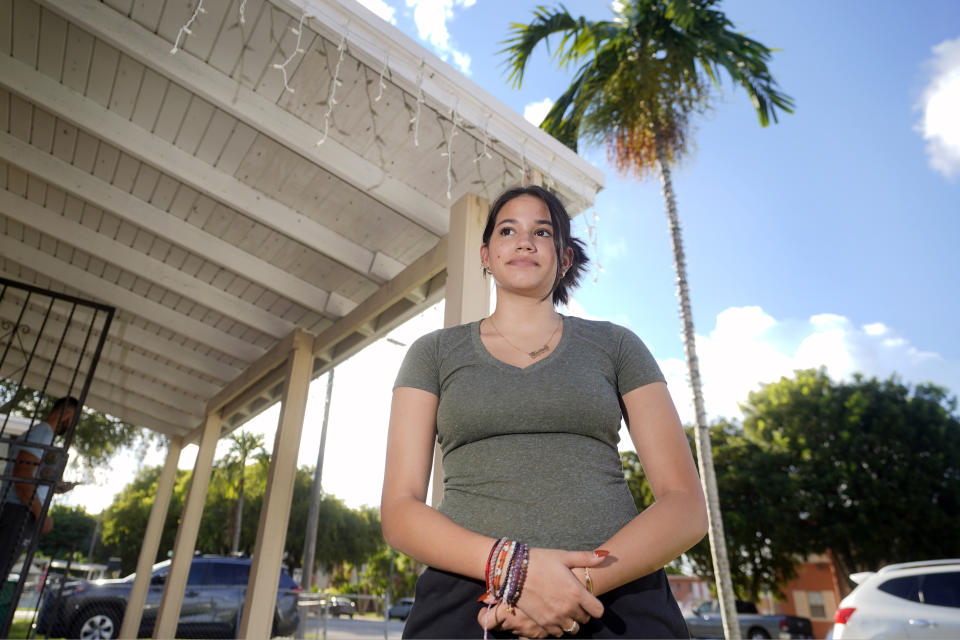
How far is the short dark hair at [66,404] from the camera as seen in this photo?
4.72 meters

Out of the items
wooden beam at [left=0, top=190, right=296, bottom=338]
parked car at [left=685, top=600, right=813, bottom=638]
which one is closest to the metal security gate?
wooden beam at [left=0, top=190, right=296, bottom=338]

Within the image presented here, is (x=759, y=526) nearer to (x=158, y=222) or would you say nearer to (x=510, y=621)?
(x=158, y=222)

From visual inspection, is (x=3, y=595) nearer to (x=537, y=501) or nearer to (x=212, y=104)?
(x=212, y=104)

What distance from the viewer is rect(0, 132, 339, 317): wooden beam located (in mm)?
3982

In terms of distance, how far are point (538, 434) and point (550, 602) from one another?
312 mm

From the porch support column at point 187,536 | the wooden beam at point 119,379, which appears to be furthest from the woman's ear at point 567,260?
the wooden beam at point 119,379

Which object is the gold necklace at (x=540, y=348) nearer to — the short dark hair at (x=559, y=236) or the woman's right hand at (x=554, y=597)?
the short dark hair at (x=559, y=236)

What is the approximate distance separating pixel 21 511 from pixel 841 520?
67.7 feet

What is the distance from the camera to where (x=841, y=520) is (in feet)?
59.4

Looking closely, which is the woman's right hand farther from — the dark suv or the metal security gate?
the dark suv

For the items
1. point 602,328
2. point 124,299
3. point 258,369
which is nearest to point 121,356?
point 124,299

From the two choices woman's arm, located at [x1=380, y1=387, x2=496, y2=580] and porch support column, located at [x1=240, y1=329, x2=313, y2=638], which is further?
porch support column, located at [x1=240, y1=329, x2=313, y2=638]

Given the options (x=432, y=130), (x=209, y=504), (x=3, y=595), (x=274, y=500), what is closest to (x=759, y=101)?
(x=432, y=130)

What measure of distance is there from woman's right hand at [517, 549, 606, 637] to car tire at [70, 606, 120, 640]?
424 inches
